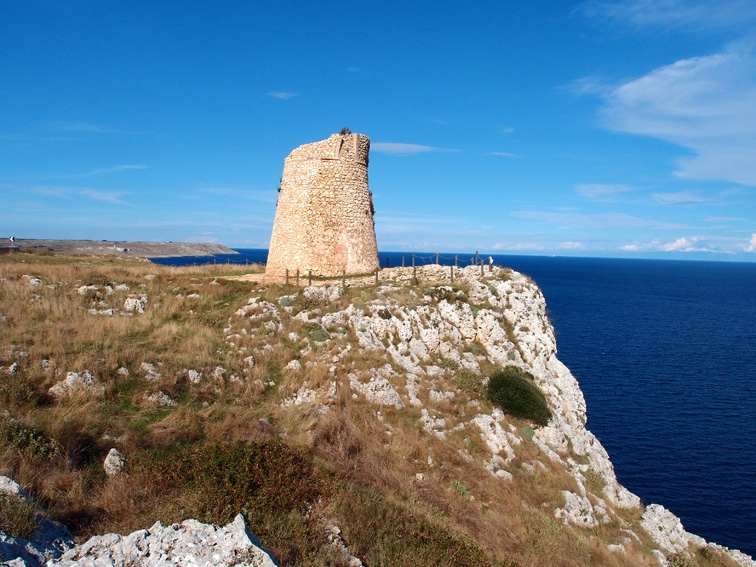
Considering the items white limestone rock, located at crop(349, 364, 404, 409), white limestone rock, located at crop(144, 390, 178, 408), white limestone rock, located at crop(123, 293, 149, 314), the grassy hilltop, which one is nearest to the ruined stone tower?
the grassy hilltop

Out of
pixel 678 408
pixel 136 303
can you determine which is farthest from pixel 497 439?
pixel 678 408

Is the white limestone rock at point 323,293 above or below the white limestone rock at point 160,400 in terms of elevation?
above

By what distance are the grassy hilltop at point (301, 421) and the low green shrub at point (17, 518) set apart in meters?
0.04

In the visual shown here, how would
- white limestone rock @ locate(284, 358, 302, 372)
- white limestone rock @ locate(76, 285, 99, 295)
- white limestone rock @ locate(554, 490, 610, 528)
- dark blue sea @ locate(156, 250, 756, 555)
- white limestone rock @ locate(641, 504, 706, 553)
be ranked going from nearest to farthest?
white limestone rock @ locate(554, 490, 610, 528) < white limestone rock @ locate(641, 504, 706, 553) < white limestone rock @ locate(284, 358, 302, 372) < white limestone rock @ locate(76, 285, 99, 295) < dark blue sea @ locate(156, 250, 756, 555)

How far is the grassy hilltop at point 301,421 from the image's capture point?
7.95 meters

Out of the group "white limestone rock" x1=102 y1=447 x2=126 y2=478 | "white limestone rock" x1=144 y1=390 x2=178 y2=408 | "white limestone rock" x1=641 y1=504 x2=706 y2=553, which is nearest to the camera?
"white limestone rock" x1=102 y1=447 x2=126 y2=478

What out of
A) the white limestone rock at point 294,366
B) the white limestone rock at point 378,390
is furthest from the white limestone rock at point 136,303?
the white limestone rock at point 378,390

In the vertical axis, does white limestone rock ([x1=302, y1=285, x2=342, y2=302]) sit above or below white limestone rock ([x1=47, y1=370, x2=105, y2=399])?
above

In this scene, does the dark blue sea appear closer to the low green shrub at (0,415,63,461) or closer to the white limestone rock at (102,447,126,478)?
the white limestone rock at (102,447,126,478)

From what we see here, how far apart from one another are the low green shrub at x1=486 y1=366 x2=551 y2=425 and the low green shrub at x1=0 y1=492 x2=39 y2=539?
14.2 meters

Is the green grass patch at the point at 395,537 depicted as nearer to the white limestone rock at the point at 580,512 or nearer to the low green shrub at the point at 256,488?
the low green shrub at the point at 256,488

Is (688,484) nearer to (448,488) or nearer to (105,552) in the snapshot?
(448,488)

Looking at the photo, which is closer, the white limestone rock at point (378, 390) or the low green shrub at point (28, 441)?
the low green shrub at point (28, 441)

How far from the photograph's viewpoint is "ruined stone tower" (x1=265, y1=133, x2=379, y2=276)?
24781 millimetres
